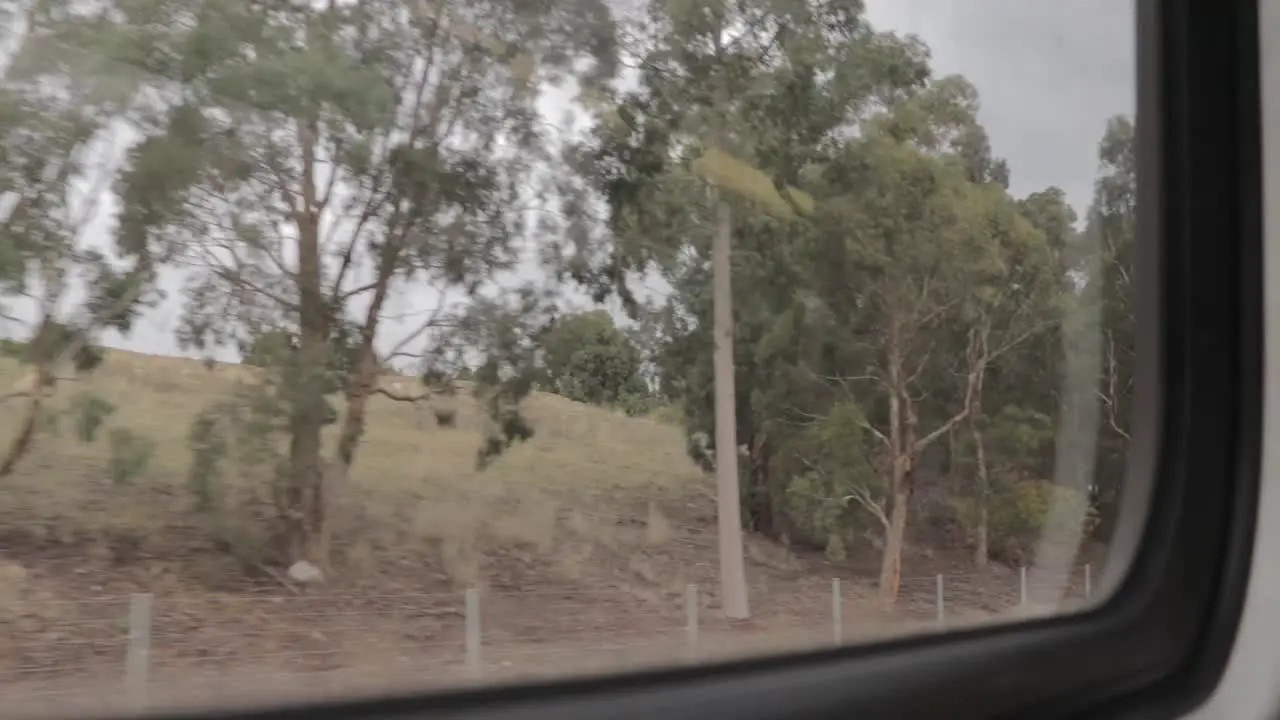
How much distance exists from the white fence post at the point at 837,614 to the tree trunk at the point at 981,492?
201 mm

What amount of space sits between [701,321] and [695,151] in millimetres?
177

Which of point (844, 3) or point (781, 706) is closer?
point (781, 706)

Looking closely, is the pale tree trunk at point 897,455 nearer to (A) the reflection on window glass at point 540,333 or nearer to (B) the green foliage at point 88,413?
(A) the reflection on window glass at point 540,333

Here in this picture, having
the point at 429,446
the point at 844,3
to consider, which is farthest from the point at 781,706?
the point at 844,3

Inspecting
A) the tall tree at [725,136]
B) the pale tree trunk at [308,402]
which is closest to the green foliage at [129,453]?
the pale tree trunk at [308,402]

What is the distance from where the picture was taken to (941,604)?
114 centimetres

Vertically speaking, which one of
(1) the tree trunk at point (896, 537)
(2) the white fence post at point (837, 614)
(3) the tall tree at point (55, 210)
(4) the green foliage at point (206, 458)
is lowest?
(2) the white fence post at point (837, 614)

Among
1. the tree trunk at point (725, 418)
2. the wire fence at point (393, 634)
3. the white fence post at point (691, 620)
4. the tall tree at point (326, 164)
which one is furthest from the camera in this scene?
the tree trunk at point (725, 418)

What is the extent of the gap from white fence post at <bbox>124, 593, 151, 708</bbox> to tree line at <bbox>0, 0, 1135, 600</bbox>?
3.7 inches

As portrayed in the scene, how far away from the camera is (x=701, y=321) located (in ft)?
3.57

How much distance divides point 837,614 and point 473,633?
15.4 inches

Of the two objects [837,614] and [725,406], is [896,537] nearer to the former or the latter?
[837,614]

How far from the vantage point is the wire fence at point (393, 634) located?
718 mm

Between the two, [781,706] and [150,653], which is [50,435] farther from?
[781,706]
